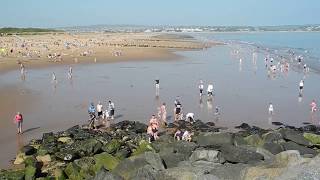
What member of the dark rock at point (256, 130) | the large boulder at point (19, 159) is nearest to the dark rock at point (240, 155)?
the dark rock at point (256, 130)

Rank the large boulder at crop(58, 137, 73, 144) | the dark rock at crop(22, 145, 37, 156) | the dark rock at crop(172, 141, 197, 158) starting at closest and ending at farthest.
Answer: the dark rock at crop(172, 141, 197, 158)
the dark rock at crop(22, 145, 37, 156)
the large boulder at crop(58, 137, 73, 144)

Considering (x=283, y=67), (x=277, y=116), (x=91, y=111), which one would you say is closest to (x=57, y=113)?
(x=91, y=111)

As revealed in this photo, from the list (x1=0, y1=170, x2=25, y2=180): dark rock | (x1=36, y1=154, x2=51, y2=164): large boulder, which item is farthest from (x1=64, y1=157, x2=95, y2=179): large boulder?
(x1=36, y1=154, x2=51, y2=164): large boulder

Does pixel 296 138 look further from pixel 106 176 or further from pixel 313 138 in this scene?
pixel 106 176

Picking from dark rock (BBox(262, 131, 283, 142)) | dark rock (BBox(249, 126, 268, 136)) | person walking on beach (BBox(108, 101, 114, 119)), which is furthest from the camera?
person walking on beach (BBox(108, 101, 114, 119))

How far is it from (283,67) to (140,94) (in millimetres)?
24571

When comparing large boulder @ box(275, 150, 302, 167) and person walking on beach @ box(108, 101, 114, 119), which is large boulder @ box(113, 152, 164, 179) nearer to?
large boulder @ box(275, 150, 302, 167)

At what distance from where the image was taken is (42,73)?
156ft

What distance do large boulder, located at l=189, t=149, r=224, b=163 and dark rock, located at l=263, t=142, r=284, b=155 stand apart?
2530mm

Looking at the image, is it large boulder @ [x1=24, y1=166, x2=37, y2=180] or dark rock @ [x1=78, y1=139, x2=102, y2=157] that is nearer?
large boulder @ [x1=24, y1=166, x2=37, y2=180]

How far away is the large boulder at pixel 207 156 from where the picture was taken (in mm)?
15623

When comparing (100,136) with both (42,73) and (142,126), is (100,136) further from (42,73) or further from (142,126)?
(42,73)

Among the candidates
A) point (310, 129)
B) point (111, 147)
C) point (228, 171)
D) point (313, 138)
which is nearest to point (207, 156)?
point (228, 171)

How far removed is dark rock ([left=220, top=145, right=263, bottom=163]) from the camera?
15667mm
